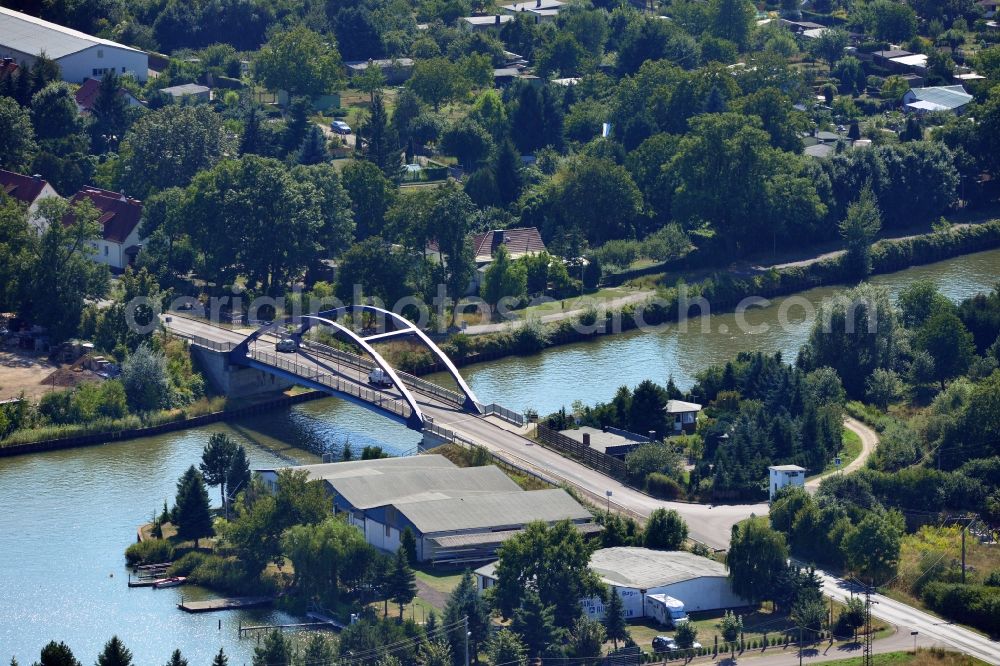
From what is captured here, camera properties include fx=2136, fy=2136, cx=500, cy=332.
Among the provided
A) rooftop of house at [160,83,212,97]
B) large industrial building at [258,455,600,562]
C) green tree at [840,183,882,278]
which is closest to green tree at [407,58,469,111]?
rooftop of house at [160,83,212,97]

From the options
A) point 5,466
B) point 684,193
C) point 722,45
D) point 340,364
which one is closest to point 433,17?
point 722,45

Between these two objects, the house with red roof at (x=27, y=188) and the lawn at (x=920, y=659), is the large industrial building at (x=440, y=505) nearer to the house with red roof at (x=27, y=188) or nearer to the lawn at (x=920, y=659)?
the lawn at (x=920, y=659)

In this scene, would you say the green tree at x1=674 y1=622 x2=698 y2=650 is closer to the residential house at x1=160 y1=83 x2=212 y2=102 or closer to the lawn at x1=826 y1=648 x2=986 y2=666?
the lawn at x1=826 y1=648 x2=986 y2=666

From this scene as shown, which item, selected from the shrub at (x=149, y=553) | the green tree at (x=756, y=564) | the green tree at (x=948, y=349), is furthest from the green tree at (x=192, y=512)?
the green tree at (x=948, y=349)

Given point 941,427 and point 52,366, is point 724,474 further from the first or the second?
point 52,366

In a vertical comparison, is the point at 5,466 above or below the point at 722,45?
below
